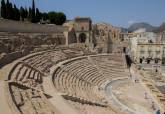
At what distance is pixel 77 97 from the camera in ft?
61.7

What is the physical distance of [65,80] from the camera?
23.4 meters

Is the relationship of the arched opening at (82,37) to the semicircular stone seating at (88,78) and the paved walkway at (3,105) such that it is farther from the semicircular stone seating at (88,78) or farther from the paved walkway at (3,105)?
the paved walkway at (3,105)

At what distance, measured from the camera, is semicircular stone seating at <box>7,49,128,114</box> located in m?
14.3

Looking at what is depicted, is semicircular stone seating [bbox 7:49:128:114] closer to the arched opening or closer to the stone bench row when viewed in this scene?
the stone bench row

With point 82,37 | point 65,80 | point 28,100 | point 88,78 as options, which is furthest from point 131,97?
point 82,37

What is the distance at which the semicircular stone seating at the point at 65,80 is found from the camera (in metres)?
14.3

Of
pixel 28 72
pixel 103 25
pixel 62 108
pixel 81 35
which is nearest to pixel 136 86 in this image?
pixel 28 72

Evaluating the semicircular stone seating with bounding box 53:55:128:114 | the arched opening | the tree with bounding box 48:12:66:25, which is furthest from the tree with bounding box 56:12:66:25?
the semicircular stone seating with bounding box 53:55:128:114

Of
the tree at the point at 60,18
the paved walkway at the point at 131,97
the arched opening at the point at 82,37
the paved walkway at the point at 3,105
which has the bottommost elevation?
the paved walkway at the point at 131,97

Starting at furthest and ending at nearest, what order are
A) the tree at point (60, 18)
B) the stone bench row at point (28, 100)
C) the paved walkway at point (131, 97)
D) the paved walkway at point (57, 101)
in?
the tree at point (60, 18) < the paved walkway at point (131, 97) < the paved walkway at point (57, 101) < the stone bench row at point (28, 100)

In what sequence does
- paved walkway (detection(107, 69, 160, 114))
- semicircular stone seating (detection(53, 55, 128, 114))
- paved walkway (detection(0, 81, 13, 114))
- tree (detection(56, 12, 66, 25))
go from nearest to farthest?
paved walkway (detection(0, 81, 13, 114)) < semicircular stone seating (detection(53, 55, 128, 114)) < paved walkway (detection(107, 69, 160, 114)) < tree (detection(56, 12, 66, 25))

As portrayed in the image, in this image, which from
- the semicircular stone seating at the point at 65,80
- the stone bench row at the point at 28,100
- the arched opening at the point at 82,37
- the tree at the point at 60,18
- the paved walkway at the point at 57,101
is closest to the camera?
the stone bench row at the point at 28,100

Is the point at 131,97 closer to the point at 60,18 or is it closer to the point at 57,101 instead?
the point at 57,101

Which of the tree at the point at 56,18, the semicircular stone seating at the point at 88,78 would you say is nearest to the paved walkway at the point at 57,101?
the semicircular stone seating at the point at 88,78
